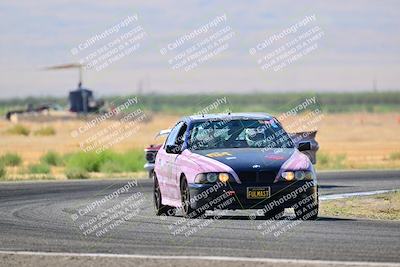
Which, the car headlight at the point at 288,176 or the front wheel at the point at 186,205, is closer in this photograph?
the car headlight at the point at 288,176

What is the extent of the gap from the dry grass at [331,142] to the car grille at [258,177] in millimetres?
21831

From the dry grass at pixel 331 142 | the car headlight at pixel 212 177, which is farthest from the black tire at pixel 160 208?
the dry grass at pixel 331 142

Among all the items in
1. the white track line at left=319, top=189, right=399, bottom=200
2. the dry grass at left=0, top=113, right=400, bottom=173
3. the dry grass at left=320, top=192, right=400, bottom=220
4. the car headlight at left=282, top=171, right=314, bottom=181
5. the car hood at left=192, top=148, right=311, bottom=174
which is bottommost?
the dry grass at left=0, top=113, right=400, bottom=173

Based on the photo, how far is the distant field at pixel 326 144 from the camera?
44.3 metres

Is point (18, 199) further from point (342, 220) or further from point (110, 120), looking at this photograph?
point (110, 120)

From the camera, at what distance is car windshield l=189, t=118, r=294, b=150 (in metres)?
19.9

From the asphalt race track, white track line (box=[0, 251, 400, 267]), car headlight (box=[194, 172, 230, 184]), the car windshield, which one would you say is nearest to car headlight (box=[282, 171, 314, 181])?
the asphalt race track

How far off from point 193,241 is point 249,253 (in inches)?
62.2

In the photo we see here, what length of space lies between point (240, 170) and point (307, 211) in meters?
1.21

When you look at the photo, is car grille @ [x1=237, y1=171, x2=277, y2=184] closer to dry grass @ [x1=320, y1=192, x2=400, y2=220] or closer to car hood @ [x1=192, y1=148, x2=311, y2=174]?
car hood @ [x1=192, y1=148, x2=311, y2=174]

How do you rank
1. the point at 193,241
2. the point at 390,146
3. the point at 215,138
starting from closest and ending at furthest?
the point at 193,241, the point at 215,138, the point at 390,146

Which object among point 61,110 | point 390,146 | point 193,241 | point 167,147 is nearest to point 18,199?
point 167,147

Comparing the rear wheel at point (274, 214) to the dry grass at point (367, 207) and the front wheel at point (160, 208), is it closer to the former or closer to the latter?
the dry grass at point (367, 207)

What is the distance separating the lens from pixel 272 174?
18.6 meters
